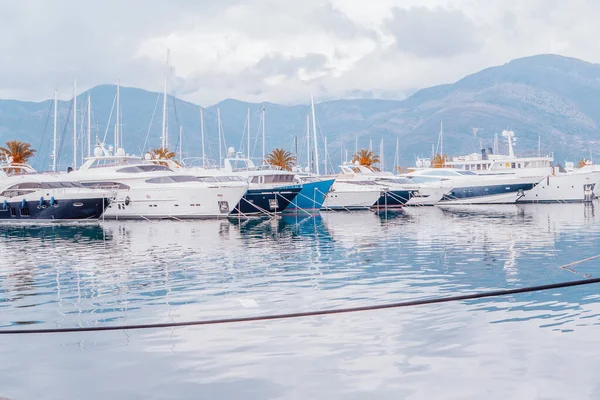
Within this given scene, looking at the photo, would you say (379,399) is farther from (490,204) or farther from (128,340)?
(490,204)

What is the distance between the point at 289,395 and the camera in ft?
32.7

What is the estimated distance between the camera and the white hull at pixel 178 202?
53875 mm

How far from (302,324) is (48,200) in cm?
4009

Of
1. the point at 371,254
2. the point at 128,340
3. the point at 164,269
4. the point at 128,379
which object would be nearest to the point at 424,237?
the point at 371,254

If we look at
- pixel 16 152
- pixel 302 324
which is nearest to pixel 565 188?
pixel 16 152

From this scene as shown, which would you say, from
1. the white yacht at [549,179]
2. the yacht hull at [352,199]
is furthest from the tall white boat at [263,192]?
the white yacht at [549,179]

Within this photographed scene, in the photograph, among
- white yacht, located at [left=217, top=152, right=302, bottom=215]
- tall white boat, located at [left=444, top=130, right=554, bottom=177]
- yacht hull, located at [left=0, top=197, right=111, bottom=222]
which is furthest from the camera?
tall white boat, located at [left=444, top=130, right=554, bottom=177]

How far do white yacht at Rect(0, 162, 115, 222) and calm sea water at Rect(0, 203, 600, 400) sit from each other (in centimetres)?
1892

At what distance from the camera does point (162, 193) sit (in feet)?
177

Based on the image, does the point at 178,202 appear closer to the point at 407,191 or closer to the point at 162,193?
the point at 162,193

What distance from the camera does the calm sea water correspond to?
10.5m

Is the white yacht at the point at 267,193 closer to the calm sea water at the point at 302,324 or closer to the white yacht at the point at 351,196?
the white yacht at the point at 351,196

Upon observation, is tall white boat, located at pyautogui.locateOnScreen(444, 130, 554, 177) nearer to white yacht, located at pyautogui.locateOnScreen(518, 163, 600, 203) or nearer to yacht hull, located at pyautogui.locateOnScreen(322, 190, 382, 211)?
white yacht, located at pyautogui.locateOnScreen(518, 163, 600, 203)

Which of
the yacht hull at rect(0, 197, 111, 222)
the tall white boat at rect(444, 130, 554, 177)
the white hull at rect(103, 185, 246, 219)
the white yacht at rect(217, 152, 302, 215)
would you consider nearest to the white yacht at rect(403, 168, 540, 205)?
the tall white boat at rect(444, 130, 554, 177)
